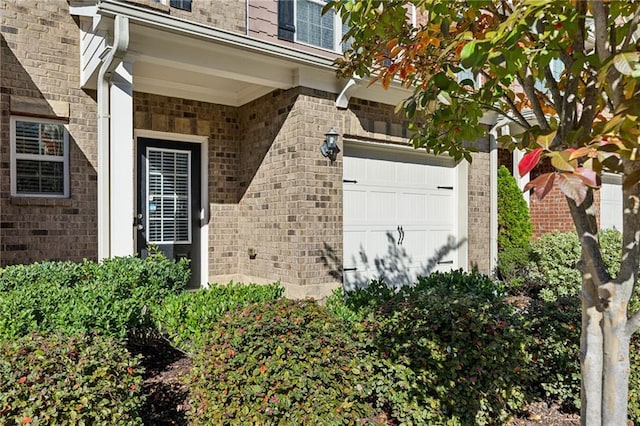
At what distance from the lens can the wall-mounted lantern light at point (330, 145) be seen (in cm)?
594

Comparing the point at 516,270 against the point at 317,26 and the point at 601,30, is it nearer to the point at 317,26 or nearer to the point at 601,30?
the point at 317,26

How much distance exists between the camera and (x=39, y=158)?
5395 millimetres

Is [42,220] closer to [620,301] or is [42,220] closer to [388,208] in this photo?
[388,208]

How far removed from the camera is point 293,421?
7.59ft

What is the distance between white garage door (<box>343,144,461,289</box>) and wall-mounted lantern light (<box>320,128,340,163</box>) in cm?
52

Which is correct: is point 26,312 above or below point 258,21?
below

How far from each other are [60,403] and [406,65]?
2.93 metres

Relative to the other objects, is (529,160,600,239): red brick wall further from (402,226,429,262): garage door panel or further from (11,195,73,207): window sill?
(11,195,73,207): window sill

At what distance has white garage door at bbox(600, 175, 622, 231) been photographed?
9.92m

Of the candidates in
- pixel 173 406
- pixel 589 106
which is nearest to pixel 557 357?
pixel 589 106

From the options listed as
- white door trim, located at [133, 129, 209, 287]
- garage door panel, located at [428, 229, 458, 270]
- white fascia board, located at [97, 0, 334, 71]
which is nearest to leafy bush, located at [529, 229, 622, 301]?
garage door panel, located at [428, 229, 458, 270]

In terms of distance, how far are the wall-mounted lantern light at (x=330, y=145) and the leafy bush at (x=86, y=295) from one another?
94.3 inches

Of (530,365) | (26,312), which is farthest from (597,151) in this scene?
(26,312)

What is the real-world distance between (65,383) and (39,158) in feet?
13.6
